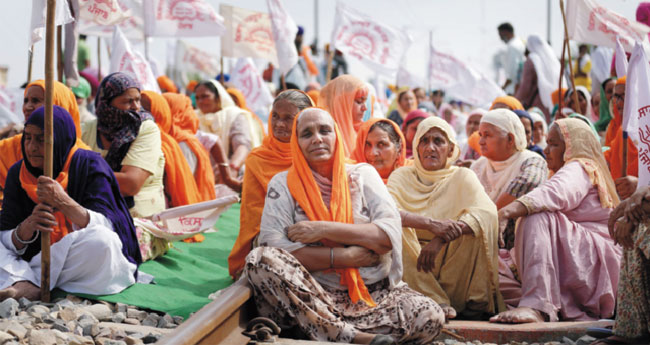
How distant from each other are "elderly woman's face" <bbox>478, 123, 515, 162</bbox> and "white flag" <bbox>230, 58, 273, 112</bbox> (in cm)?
677

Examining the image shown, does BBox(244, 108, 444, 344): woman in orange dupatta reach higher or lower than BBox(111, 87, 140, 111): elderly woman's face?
lower

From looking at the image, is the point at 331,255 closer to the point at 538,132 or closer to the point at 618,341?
the point at 618,341

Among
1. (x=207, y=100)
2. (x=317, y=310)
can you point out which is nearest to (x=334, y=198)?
(x=317, y=310)

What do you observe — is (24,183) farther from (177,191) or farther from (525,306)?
(525,306)

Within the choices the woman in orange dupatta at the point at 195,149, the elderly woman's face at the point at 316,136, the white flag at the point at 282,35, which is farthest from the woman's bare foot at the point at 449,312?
the white flag at the point at 282,35

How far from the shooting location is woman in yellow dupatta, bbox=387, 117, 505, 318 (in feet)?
14.8

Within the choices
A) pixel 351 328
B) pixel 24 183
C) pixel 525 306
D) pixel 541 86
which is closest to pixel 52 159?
pixel 24 183

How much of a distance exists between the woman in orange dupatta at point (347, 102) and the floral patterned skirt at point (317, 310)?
260 centimetres

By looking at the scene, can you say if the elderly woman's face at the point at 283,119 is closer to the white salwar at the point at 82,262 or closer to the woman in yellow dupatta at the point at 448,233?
the woman in yellow dupatta at the point at 448,233

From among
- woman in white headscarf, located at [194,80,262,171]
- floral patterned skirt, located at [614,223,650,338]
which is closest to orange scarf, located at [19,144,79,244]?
floral patterned skirt, located at [614,223,650,338]

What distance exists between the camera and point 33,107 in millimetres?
5605

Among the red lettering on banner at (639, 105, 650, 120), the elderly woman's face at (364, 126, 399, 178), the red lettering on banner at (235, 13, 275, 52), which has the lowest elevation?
the elderly woman's face at (364, 126, 399, 178)

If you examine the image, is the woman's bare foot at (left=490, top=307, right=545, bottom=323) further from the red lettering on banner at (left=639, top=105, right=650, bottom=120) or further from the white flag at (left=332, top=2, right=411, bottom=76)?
the white flag at (left=332, top=2, right=411, bottom=76)

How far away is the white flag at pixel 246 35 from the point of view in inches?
433
